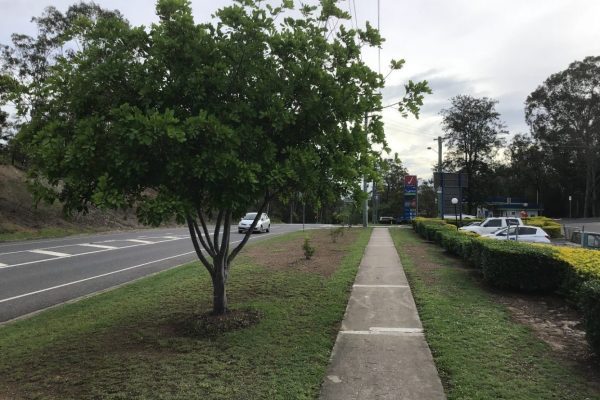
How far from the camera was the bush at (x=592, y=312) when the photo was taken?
5.14 meters

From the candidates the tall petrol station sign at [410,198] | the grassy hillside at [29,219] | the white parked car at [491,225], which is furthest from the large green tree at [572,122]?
the grassy hillside at [29,219]

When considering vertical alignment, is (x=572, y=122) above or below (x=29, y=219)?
above

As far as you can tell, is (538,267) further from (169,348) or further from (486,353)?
(169,348)

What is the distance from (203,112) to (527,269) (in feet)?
22.3

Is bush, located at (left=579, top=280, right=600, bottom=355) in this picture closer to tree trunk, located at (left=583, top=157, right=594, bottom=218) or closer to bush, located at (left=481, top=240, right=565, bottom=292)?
bush, located at (left=481, top=240, right=565, bottom=292)

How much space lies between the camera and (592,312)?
205 inches

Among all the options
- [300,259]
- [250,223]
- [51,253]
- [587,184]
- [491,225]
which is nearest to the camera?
[300,259]

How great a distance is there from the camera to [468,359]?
5352mm

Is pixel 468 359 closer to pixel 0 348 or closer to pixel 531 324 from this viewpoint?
pixel 531 324

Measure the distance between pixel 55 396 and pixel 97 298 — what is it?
536cm

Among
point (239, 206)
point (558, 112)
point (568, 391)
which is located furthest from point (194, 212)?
point (558, 112)

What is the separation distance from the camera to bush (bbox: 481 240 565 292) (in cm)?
878

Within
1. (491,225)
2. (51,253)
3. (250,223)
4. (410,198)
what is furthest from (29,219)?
(410,198)

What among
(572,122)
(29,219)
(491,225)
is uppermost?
(572,122)
